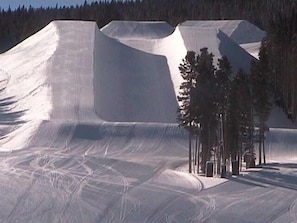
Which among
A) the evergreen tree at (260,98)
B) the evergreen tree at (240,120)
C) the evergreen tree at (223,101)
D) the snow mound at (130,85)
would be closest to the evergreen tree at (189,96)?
the evergreen tree at (223,101)

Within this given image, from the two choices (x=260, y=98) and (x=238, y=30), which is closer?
(x=260, y=98)

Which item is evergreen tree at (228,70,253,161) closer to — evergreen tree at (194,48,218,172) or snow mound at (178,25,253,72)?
evergreen tree at (194,48,218,172)

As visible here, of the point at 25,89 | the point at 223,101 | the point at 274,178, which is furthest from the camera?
the point at 25,89

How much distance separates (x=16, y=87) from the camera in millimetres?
41781

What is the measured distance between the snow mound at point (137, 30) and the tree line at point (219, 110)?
38.1 metres

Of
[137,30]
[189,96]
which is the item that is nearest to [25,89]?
[189,96]

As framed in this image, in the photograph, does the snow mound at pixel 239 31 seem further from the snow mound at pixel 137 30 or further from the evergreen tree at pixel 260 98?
the evergreen tree at pixel 260 98

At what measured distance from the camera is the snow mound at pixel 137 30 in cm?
6588

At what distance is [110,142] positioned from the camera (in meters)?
30.2

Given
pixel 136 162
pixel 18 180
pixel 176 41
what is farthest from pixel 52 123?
pixel 176 41

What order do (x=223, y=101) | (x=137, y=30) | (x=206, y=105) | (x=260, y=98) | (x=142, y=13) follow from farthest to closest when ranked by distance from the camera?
(x=142, y=13) → (x=137, y=30) → (x=260, y=98) → (x=223, y=101) → (x=206, y=105)

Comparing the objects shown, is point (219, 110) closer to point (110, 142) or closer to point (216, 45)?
point (110, 142)

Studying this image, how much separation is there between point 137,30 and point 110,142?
123ft

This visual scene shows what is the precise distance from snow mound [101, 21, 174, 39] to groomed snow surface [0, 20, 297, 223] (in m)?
10.0
